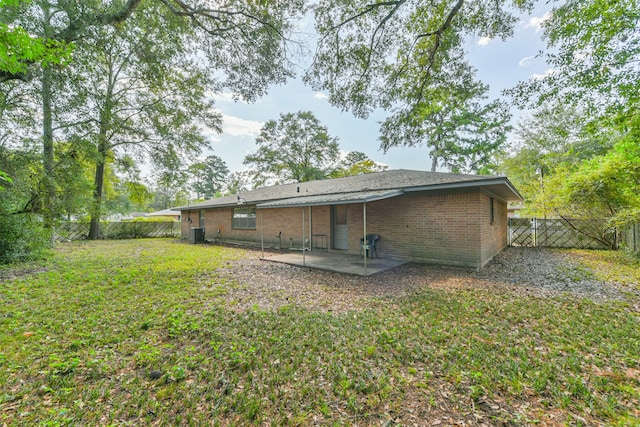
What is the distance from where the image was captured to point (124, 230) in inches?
755

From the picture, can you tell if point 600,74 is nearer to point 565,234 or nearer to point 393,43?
point 393,43

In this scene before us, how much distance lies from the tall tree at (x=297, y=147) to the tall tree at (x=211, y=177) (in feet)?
72.2

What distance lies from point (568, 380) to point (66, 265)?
12.3 m

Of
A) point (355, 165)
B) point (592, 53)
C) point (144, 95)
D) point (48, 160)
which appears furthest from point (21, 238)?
point (355, 165)

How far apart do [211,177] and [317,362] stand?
158 ft

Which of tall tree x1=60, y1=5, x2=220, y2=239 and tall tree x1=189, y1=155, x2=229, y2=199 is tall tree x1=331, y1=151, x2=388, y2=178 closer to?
tall tree x1=60, y1=5, x2=220, y2=239

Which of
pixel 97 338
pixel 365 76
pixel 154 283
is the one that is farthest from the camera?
pixel 365 76

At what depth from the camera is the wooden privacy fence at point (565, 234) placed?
1104cm

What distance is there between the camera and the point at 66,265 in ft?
26.6

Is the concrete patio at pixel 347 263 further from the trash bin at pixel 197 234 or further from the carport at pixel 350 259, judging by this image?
the trash bin at pixel 197 234

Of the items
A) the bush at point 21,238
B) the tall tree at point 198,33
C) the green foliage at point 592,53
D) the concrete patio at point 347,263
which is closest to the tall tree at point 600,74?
the green foliage at point 592,53

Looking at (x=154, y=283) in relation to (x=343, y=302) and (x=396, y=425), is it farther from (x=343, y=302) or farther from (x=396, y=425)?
(x=396, y=425)

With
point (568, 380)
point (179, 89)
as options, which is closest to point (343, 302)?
point (568, 380)

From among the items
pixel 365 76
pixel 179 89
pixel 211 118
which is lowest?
pixel 365 76
